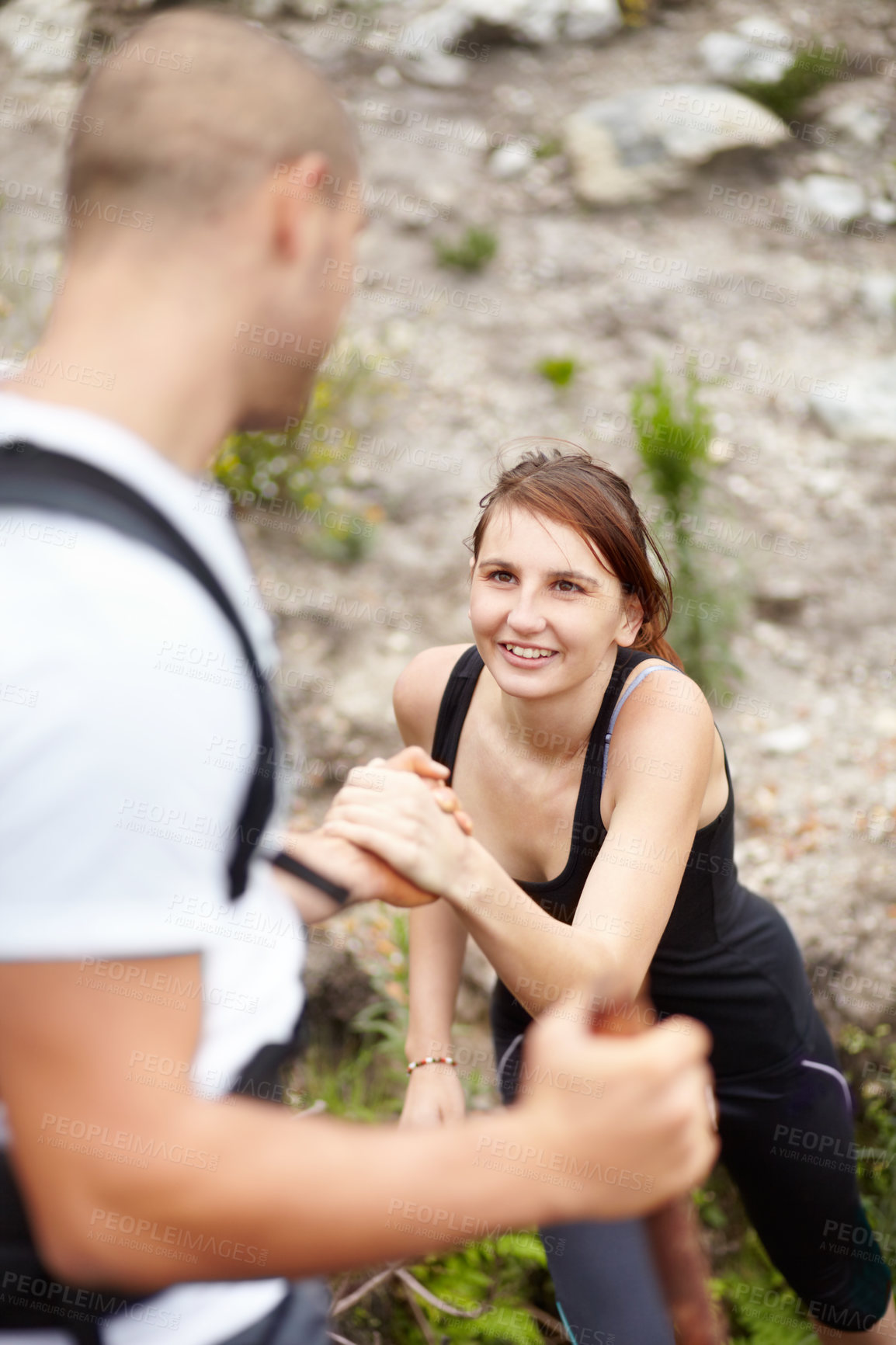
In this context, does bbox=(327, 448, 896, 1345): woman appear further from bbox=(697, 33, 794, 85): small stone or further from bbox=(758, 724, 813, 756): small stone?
bbox=(697, 33, 794, 85): small stone

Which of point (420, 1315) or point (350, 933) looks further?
point (350, 933)

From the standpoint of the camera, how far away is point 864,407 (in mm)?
5625

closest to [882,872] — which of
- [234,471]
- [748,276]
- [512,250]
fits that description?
[234,471]

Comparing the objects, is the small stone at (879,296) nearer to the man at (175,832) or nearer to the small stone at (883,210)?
the small stone at (883,210)

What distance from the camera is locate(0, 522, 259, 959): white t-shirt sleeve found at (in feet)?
2.38

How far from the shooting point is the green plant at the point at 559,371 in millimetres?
5797

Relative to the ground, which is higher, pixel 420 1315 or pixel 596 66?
pixel 596 66

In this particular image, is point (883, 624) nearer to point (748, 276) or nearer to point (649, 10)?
point (748, 276)

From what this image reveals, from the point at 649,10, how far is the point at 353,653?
6147 mm

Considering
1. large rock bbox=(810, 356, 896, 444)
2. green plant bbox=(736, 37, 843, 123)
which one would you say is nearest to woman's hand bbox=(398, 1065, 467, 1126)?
large rock bbox=(810, 356, 896, 444)

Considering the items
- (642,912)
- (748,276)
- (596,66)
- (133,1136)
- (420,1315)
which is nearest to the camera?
(133,1136)

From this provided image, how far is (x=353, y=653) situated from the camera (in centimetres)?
476

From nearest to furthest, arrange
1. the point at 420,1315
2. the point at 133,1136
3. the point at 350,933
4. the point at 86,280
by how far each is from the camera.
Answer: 1. the point at 133,1136
2. the point at 86,280
3. the point at 420,1315
4. the point at 350,933

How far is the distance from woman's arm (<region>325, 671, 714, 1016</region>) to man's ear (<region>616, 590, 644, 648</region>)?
0.15 m
